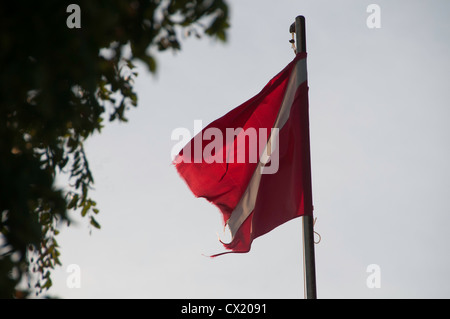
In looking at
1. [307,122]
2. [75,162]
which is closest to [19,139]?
[75,162]

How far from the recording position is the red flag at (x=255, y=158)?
8445 mm

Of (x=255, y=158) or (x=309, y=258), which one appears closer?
(x=309, y=258)

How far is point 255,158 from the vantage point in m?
8.95

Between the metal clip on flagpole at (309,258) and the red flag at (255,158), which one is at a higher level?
the red flag at (255,158)

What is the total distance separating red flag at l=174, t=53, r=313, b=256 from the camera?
8.45 m

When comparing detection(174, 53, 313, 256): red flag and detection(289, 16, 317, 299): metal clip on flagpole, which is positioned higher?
detection(174, 53, 313, 256): red flag

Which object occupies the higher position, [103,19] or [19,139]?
[103,19]

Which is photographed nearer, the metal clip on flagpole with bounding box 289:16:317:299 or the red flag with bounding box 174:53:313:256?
the metal clip on flagpole with bounding box 289:16:317:299

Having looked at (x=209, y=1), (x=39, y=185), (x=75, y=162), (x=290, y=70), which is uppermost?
(x=290, y=70)

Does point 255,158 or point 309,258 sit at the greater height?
point 255,158

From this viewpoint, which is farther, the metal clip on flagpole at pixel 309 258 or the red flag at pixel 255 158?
the red flag at pixel 255 158

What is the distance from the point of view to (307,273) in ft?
24.1
